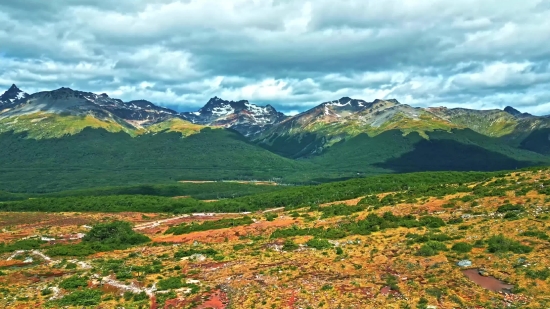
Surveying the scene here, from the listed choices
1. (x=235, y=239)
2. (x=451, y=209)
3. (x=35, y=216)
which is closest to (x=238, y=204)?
(x=35, y=216)

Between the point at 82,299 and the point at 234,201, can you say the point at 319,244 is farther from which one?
the point at 234,201

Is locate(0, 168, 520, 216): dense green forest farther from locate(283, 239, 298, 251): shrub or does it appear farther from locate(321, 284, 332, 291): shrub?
locate(321, 284, 332, 291): shrub

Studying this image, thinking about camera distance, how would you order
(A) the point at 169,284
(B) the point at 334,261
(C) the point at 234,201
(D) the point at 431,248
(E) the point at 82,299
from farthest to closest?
1. (C) the point at 234,201
2. (B) the point at 334,261
3. (D) the point at 431,248
4. (A) the point at 169,284
5. (E) the point at 82,299

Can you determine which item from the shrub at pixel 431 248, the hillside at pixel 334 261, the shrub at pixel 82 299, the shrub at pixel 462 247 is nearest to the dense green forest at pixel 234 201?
the hillside at pixel 334 261

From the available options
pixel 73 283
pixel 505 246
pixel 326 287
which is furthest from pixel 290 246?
pixel 73 283

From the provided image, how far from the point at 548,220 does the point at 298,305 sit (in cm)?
3400

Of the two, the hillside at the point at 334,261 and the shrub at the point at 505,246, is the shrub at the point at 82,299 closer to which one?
the hillside at the point at 334,261

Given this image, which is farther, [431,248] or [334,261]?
[334,261]

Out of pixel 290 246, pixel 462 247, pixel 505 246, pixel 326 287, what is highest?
pixel 505 246

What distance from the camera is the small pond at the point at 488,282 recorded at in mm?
35794

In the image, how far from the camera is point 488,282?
123ft

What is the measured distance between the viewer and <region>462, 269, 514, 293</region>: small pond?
35794mm

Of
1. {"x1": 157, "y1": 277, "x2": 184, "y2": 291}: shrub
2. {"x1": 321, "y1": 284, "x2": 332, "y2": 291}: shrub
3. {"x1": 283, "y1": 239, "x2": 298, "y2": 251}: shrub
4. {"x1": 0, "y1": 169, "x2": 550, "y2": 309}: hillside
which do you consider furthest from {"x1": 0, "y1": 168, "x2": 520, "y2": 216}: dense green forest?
{"x1": 321, "y1": 284, "x2": 332, "y2": 291}: shrub

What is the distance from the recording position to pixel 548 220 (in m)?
50.8
